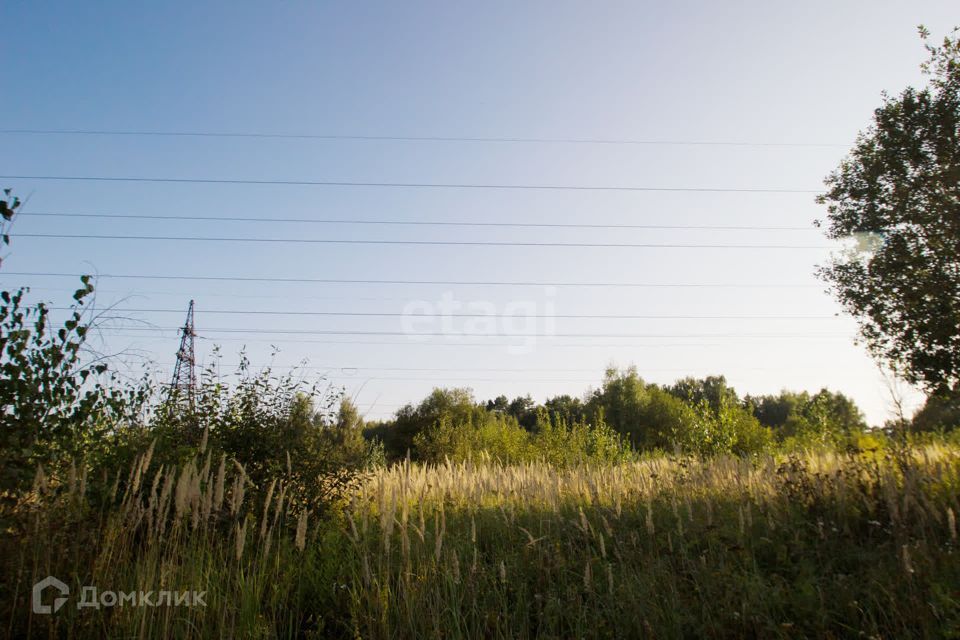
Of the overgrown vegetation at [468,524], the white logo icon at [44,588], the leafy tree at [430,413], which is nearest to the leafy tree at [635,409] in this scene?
the leafy tree at [430,413]

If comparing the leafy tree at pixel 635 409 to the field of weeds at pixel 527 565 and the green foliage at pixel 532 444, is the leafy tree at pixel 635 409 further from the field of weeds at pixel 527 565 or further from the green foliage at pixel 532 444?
the field of weeds at pixel 527 565

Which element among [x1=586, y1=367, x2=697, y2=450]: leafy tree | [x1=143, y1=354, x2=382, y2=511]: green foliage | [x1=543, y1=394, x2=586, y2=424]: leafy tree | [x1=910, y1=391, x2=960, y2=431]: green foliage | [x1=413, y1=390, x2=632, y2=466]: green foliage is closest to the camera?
[x1=143, y1=354, x2=382, y2=511]: green foliage

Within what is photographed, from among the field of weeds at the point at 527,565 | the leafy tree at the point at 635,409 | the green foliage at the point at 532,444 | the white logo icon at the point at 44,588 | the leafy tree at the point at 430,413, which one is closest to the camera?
the white logo icon at the point at 44,588

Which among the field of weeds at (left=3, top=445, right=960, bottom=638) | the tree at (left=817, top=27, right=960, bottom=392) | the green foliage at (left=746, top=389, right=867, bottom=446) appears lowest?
the field of weeds at (left=3, top=445, right=960, bottom=638)

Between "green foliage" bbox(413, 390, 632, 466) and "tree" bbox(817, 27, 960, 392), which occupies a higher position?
"tree" bbox(817, 27, 960, 392)

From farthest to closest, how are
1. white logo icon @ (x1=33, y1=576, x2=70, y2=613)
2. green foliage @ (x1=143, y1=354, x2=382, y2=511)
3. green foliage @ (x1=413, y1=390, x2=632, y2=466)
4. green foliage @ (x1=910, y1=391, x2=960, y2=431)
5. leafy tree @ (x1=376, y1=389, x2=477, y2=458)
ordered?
1. leafy tree @ (x1=376, y1=389, x2=477, y2=458)
2. green foliage @ (x1=413, y1=390, x2=632, y2=466)
3. green foliage @ (x1=910, y1=391, x2=960, y2=431)
4. green foliage @ (x1=143, y1=354, x2=382, y2=511)
5. white logo icon @ (x1=33, y1=576, x2=70, y2=613)

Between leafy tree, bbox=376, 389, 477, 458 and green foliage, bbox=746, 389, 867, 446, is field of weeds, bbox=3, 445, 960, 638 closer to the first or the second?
green foliage, bbox=746, 389, 867, 446

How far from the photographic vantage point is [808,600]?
404 centimetres

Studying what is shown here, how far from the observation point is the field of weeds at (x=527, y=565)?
3.64 metres

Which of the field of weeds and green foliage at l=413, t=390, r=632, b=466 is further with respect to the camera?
green foliage at l=413, t=390, r=632, b=466

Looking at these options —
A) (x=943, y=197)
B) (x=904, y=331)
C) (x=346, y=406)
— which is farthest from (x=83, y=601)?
(x=943, y=197)

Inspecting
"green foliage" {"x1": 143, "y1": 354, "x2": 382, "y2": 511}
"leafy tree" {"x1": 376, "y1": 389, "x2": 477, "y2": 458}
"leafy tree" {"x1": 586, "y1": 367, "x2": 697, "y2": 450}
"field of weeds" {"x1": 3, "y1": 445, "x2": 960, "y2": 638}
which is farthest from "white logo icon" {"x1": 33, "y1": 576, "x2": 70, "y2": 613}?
"leafy tree" {"x1": 586, "y1": 367, "x2": 697, "y2": 450}

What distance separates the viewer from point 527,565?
5.54 meters

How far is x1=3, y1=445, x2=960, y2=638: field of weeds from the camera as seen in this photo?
3643 mm
